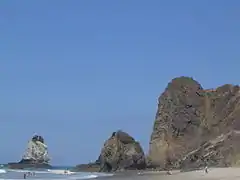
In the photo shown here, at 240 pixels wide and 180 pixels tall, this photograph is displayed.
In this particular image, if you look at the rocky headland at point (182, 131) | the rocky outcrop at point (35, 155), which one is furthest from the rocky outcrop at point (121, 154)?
the rocky outcrop at point (35, 155)

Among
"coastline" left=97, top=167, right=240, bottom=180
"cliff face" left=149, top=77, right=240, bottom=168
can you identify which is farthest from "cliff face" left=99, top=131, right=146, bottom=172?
"coastline" left=97, top=167, right=240, bottom=180

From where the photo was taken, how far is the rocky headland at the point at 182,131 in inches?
4464

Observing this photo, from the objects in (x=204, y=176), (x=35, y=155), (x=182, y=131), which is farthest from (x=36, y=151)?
(x=204, y=176)

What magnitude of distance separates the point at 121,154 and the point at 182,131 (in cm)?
2487

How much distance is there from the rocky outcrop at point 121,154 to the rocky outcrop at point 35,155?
69.1 m

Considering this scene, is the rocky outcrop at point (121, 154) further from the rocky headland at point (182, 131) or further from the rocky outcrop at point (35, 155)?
the rocky outcrop at point (35, 155)

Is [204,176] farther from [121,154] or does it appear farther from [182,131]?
[182,131]

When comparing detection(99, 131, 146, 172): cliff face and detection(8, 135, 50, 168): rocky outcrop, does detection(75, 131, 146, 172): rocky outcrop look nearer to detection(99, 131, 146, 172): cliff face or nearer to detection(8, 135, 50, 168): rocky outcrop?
detection(99, 131, 146, 172): cliff face

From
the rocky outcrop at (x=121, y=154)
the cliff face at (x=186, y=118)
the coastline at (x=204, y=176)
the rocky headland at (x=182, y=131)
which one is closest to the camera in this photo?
the coastline at (x=204, y=176)

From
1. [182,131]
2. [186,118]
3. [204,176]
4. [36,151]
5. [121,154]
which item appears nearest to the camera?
[204,176]

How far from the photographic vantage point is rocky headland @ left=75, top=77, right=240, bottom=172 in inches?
4464

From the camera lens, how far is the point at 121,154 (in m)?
113

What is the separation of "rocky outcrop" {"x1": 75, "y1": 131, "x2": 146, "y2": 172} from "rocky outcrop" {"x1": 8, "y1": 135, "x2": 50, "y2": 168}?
69.1m

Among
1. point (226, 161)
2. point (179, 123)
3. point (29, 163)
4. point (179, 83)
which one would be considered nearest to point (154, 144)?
point (179, 123)
